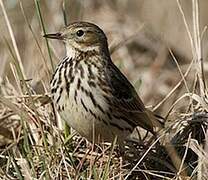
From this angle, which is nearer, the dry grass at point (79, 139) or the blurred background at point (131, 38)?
the dry grass at point (79, 139)

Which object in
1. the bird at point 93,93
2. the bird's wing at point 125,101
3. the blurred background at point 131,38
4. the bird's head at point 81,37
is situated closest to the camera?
the bird at point 93,93

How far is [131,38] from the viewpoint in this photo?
8.09 m

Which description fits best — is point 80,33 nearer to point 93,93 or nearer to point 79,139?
point 93,93

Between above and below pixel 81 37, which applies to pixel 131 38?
below

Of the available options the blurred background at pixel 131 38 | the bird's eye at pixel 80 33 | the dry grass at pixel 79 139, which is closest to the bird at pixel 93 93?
the bird's eye at pixel 80 33

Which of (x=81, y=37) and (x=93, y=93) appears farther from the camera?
(x=81, y=37)

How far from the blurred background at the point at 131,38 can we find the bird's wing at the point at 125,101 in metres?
1.21

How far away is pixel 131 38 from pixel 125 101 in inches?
99.0

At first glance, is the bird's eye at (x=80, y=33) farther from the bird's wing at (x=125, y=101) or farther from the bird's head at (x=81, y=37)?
the bird's wing at (x=125, y=101)

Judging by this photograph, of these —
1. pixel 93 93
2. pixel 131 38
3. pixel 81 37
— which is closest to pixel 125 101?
pixel 93 93

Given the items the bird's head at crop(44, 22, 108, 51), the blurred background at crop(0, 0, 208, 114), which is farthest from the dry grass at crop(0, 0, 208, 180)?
the bird's head at crop(44, 22, 108, 51)

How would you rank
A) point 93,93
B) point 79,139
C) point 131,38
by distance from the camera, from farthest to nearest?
point 131,38 < point 79,139 < point 93,93

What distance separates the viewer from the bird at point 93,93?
5.31 m

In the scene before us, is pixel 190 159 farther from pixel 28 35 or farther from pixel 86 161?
pixel 28 35
